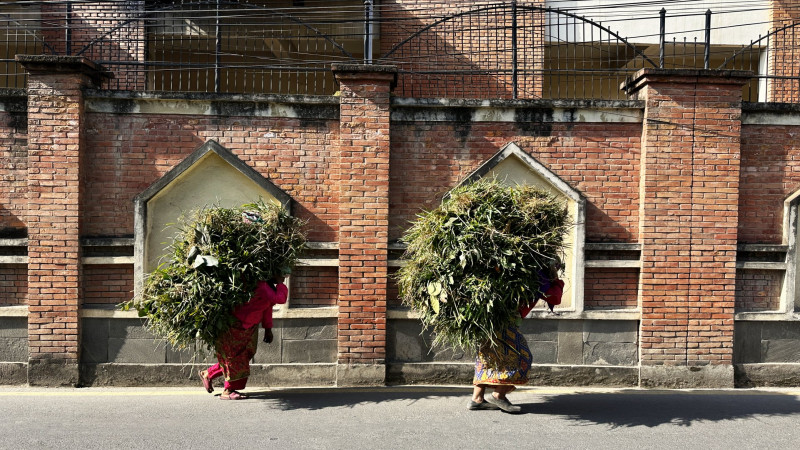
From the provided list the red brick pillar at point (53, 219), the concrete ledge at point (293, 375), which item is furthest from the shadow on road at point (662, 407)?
the red brick pillar at point (53, 219)

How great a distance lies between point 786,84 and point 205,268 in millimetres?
10688

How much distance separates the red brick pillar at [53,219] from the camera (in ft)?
24.1

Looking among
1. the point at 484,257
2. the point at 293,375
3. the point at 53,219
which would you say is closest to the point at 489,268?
the point at 484,257

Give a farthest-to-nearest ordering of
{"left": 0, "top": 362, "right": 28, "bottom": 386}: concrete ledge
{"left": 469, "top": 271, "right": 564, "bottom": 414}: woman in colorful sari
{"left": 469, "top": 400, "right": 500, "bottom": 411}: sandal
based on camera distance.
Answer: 1. {"left": 0, "top": 362, "right": 28, "bottom": 386}: concrete ledge
2. {"left": 469, "top": 400, "right": 500, "bottom": 411}: sandal
3. {"left": 469, "top": 271, "right": 564, "bottom": 414}: woman in colorful sari

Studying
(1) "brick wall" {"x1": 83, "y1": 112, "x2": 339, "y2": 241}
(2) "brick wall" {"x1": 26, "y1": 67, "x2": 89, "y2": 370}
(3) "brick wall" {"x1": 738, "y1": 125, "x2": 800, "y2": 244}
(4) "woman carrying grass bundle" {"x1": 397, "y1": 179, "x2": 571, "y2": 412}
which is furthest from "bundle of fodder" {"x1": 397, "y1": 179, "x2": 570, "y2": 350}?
(2) "brick wall" {"x1": 26, "y1": 67, "x2": 89, "y2": 370}

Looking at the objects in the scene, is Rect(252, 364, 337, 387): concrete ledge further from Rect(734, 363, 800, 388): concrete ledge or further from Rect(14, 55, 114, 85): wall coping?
Rect(734, 363, 800, 388): concrete ledge

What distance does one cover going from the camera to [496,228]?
5.91 m

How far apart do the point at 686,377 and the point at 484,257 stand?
3423 mm

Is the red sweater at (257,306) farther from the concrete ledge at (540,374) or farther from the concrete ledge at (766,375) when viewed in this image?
the concrete ledge at (766,375)

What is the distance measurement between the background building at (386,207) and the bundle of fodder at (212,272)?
3.75 feet

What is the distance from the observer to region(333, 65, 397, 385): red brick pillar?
7.46 m

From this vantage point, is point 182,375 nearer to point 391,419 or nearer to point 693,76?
point 391,419

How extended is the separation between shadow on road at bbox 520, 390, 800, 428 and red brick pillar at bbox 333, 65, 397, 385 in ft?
6.38

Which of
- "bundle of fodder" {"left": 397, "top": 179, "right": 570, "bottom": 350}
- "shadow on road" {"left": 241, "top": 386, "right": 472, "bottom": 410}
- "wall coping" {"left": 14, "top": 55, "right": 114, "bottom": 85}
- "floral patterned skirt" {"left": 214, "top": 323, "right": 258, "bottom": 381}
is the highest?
"wall coping" {"left": 14, "top": 55, "right": 114, "bottom": 85}
